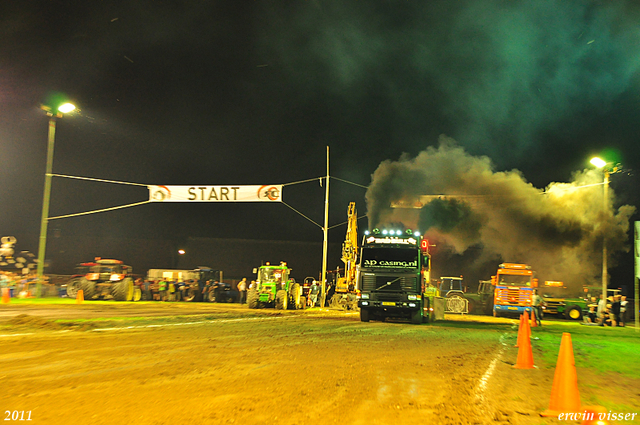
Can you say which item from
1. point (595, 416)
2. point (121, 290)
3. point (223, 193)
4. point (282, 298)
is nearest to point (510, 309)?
point (282, 298)

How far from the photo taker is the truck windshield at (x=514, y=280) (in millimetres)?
33344

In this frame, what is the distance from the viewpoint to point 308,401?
6.57 metres

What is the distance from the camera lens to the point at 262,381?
25.6 ft

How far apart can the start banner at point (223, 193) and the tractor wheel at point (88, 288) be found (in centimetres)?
818

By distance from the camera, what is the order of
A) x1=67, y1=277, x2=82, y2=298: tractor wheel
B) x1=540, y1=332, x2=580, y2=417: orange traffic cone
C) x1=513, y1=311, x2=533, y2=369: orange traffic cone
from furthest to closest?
x1=67, y1=277, x2=82, y2=298: tractor wheel < x1=513, y1=311, x2=533, y2=369: orange traffic cone < x1=540, y1=332, x2=580, y2=417: orange traffic cone

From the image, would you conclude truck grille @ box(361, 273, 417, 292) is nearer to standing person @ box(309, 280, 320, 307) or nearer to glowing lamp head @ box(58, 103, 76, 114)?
standing person @ box(309, 280, 320, 307)

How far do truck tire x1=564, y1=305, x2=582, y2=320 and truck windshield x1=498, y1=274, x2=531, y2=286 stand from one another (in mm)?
6077

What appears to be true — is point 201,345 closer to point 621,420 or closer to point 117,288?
point 621,420

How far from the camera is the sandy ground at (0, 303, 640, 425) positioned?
591 cm

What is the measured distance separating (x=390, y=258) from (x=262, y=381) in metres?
14.8

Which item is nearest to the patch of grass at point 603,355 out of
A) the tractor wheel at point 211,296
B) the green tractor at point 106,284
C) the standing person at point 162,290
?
the green tractor at point 106,284

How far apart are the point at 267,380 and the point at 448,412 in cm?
290

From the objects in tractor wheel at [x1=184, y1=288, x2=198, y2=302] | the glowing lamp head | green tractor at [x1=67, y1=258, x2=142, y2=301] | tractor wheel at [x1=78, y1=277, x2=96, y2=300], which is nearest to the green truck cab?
the glowing lamp head

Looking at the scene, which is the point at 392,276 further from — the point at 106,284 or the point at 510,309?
the point at 106,284
